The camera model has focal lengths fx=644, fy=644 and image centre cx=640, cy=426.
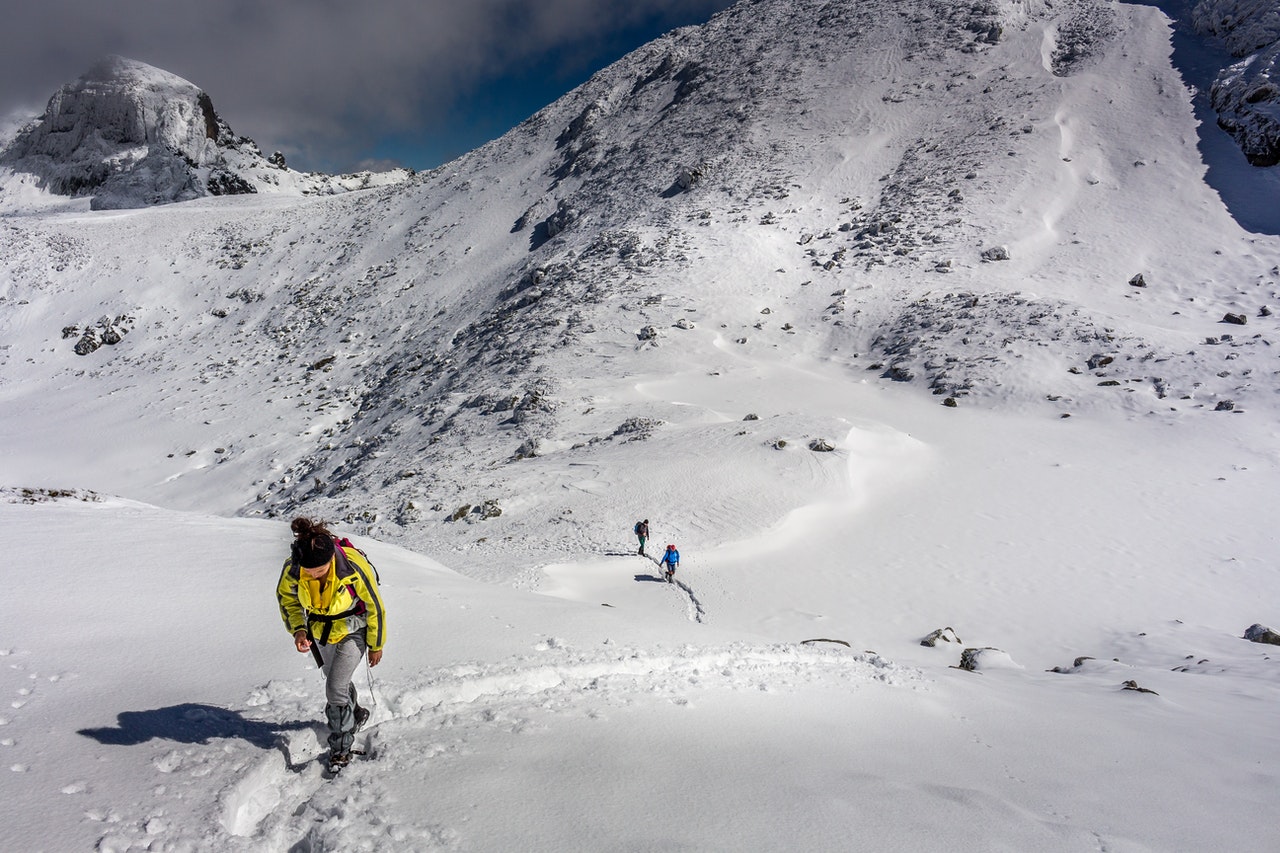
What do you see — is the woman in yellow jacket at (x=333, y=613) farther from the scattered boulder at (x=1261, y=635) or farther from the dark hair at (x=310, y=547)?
the scattered boulder at (x=1261, y=635)

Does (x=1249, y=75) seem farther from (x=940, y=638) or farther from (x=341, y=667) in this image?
(x=341, y=667)

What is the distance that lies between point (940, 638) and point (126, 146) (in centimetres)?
10743

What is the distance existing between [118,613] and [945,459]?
22.0 meters

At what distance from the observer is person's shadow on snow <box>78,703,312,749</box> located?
4480mm

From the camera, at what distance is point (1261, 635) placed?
11.7 meters

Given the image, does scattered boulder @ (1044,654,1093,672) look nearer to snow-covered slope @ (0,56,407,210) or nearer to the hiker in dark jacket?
the hiker in dark jacket

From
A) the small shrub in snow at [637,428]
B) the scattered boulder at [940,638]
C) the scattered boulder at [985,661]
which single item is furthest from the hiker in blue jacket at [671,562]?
the small shrub in snow at [637,428]

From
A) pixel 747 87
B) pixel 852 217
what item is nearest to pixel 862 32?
pixel 747 87

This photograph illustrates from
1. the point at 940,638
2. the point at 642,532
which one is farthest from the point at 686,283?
the point at 940,638

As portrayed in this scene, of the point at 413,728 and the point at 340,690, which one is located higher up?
the point at 340,690

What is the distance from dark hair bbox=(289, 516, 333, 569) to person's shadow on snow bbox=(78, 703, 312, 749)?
1.48 m

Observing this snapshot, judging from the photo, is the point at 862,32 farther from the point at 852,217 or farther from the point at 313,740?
the point at 313,740

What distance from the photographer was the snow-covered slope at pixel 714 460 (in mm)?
4641

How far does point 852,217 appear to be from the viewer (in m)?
40.7
